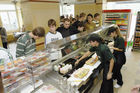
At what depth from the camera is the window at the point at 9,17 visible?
10000 mm

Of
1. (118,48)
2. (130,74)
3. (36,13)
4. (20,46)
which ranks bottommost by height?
(130,74)

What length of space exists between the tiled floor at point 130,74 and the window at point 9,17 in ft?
34.8

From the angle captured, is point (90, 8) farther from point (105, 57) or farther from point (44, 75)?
point (44, 75)

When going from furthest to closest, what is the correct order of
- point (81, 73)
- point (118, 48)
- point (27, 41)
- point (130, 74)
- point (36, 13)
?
point (130, 74) → point (36, 13) → point (118, 48) → point (27, 41) → point (81, 73)

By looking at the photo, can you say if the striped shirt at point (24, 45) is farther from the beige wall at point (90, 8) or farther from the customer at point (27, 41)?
the beige wall at point (90, 8)

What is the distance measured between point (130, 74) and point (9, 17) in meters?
11.5

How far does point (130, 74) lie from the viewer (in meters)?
3.68

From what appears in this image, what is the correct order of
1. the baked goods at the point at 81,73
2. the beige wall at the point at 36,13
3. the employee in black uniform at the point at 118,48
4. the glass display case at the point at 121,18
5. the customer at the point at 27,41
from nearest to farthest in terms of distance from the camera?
1. the baked goods at the point at 81,73
2. the customer at the point at 27,41
3. the employee in black uniform at the point at 118,48
4. the beige wall at the point at 36,13
5. the glass display case at the point at 121,18

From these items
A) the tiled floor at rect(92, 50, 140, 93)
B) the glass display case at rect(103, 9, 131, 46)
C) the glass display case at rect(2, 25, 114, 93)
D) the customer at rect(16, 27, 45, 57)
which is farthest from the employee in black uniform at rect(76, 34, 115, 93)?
the glass display case at rect(103, 9, 131, 46)

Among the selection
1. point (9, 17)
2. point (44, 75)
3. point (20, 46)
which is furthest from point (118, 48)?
point (9, 17)

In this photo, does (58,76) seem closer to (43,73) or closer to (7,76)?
(43,73)

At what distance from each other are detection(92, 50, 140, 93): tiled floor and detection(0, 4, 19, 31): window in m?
10.6

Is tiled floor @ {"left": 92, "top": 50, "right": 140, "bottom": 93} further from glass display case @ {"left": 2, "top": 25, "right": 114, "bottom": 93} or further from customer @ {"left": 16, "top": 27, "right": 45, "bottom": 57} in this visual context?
customer @ {"left": 16, "top": 27, "right": 45, "bottom": 57}

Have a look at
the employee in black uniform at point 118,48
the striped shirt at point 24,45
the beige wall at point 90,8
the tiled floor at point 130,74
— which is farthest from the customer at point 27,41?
the beige wall at point 90,8
